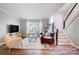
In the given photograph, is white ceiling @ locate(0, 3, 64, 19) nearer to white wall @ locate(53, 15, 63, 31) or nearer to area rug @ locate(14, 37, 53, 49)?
white wall @ locate(53, 15, 63, 31)

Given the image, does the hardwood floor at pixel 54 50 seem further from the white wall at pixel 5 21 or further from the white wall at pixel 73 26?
the white wall at pixel 5 21

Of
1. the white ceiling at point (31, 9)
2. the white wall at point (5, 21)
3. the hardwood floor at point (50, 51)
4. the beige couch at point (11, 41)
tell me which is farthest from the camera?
the white wall at point (5, 21)

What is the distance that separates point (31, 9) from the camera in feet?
11.6

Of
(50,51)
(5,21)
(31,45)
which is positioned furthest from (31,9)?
(50,51)

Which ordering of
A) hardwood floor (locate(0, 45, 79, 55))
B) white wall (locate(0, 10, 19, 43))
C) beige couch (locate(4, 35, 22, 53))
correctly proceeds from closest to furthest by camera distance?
hardwood floor (locate(0, 45, 79, 55)) < beige couch (locate(4, 35, 22, 53)) < white wall (locate(0, 10, 19, 43))

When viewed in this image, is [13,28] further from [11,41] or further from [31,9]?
[31,9]

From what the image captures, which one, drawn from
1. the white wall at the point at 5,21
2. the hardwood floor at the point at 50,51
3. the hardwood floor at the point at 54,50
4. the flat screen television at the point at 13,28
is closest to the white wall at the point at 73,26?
the hardwood floor at the point at 54,50

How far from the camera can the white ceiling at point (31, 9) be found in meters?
3.28

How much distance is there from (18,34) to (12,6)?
36.8 inches

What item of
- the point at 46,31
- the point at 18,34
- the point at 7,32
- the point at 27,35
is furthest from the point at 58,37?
the point at 7,32

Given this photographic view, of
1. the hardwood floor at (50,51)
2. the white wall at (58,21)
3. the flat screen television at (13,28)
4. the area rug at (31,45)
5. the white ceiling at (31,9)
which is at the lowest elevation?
the hardwood floor at (50,51)

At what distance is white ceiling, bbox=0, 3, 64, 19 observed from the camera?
3.28 metres

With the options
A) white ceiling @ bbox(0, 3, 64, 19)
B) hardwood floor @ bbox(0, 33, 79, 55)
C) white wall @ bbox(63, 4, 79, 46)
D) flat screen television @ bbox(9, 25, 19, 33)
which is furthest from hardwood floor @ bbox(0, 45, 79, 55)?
white ceiling @ bbox(0, 3, 64, 19)

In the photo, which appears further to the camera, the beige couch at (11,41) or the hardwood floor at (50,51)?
the beige couch at (11,41)
